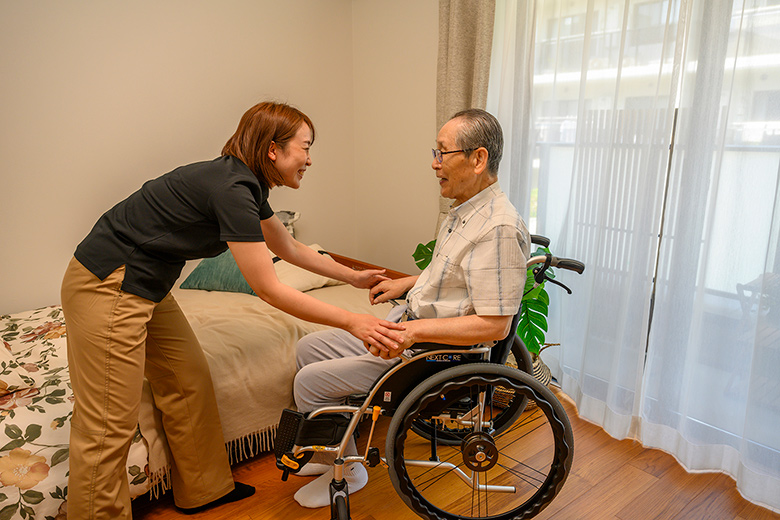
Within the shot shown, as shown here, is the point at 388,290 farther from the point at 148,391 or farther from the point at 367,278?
the point at 148,391

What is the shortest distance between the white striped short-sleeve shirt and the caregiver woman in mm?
203

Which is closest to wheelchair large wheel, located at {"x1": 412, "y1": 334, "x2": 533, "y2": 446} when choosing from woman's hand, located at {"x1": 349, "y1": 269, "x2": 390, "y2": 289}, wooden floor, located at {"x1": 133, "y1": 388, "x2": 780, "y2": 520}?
wooden floor, located at {"x1": 133, "y1": 388, "x2": 780, "y2": 520}

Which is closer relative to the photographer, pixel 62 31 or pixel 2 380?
pixel 2 380

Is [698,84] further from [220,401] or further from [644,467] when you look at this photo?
[220,401]

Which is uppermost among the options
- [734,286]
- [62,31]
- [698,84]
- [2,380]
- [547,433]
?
[62,31]

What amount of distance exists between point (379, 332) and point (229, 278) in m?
1.50

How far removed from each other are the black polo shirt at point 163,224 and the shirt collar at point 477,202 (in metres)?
0.59

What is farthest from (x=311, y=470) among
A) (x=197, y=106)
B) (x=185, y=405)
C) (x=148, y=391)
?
(x=197, y=106)

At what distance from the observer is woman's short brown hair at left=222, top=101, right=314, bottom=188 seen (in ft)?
4.81

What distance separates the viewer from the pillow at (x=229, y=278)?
265cm

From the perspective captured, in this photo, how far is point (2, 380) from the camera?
1.69m

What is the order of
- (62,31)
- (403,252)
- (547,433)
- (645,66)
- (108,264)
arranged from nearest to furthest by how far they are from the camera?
(108,264)
(645,66)
(547,433)
(62,31)
(403,252)

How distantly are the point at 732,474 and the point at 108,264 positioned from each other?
218 cm

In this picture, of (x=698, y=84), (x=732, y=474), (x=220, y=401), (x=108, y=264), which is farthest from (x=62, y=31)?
(x=732, y=474)
